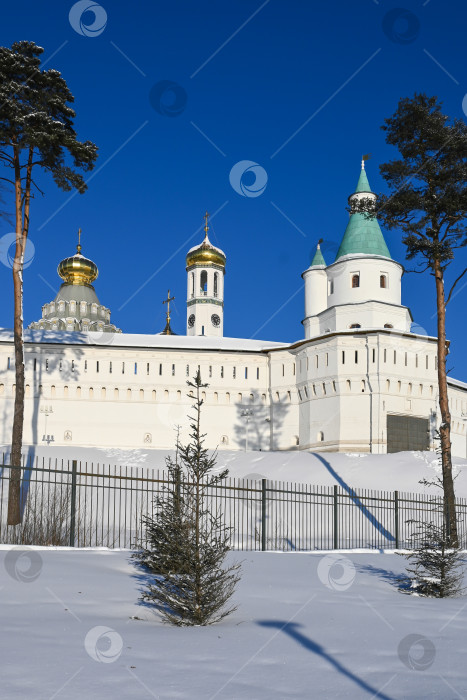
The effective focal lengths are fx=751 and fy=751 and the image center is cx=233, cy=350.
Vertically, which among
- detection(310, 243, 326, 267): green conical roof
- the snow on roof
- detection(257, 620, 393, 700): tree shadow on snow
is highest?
detection(310, 243, 326, 267): green conical roof

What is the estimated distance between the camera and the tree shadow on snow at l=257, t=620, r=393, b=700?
564cm

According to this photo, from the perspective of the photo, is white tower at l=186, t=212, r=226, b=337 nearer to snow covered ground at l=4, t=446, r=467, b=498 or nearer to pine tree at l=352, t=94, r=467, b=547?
snow covered ground at l=4, t=446, r=467, b=498

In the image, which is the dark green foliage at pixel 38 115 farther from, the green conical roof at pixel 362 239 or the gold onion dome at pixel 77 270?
the gold onion dome at pixel 77 270

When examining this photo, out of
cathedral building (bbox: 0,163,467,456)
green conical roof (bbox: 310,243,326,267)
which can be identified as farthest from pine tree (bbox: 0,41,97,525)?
green conical roof (bbox: 310,243,326,267)

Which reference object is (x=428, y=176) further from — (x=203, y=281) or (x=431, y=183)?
(x=203, y=281)

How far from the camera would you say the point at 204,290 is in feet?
235

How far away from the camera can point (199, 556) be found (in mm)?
8250

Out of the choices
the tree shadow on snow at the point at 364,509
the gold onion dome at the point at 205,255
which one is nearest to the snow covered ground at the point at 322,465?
the tree shadow on snow at the point at 364,509

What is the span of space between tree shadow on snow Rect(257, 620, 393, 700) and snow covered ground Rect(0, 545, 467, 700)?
11mm

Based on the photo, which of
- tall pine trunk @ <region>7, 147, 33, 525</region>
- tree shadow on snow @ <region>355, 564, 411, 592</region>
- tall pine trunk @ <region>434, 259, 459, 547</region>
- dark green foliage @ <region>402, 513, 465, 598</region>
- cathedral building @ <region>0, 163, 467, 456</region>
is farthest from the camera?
cathedral building @ <region>0, 163, 467, 456</region>

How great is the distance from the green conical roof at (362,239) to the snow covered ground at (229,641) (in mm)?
36953

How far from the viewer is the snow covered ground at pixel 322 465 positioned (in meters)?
30.2

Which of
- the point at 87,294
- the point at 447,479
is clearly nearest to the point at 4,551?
the point at 447,479

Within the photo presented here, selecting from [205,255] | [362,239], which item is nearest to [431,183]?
[362,239]
